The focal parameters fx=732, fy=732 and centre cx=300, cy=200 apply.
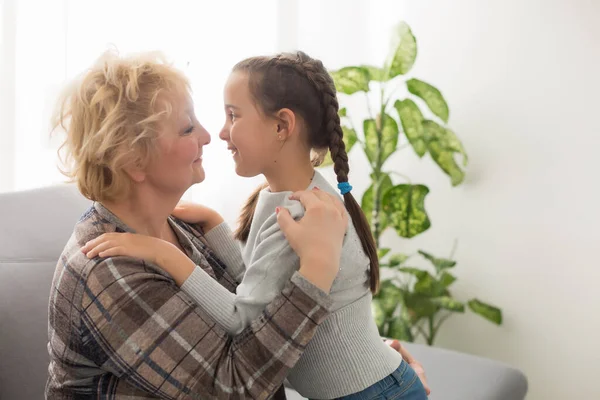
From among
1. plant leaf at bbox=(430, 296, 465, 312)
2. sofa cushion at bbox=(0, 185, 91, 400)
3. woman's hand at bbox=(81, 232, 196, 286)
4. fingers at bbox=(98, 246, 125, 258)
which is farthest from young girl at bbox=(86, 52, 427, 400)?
plant leaf at bbox=(430, 296, 465, 312)

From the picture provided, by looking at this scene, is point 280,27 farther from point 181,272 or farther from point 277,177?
point 181,272

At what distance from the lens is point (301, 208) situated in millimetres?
1289

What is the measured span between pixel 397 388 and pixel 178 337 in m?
0.45

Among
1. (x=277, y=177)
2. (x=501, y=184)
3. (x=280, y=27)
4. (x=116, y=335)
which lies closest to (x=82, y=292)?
(x=116, y=335)

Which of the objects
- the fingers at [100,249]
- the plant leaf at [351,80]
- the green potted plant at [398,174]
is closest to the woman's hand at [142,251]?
the fingers at [100,249]

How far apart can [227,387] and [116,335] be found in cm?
19

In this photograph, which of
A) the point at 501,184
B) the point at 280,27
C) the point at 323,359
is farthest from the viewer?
the point at 280,27

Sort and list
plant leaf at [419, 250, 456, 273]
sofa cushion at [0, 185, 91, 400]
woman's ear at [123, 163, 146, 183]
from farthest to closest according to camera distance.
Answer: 1. plant leaf at [419, 250, 456, 273]
2. sofa cushion at [0, 185, 91, 400]
3. woman's ear at [123, 163, 146, 183]

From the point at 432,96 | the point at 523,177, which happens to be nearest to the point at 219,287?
the point at 432,96

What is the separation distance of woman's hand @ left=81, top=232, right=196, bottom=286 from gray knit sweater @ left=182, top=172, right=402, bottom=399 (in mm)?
25

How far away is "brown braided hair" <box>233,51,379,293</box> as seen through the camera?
53.3 inches

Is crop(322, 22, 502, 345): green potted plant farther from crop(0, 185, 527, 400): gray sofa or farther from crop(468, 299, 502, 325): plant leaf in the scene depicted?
crop(0, 185, 527, 400): gray sofa

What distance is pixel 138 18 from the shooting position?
2676 mm

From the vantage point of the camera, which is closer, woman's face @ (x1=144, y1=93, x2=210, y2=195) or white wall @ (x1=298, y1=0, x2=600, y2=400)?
woman's face @ (x1=144, y1=93, x2=210, y2=195)
